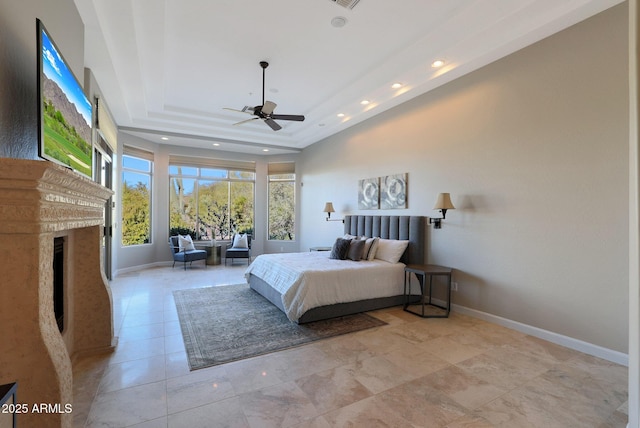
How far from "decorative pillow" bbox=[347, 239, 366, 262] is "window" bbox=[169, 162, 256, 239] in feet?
15.1

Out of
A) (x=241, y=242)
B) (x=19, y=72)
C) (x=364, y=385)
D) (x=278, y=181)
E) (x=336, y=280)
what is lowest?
(x=364, y=385)

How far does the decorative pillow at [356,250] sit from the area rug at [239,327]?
0.99 meters

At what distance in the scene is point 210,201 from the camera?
27.1 ft

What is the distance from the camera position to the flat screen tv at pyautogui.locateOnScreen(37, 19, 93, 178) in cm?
169

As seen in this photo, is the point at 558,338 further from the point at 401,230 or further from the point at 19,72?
the point at 19,72

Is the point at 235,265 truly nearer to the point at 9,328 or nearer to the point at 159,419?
the point at 159,419

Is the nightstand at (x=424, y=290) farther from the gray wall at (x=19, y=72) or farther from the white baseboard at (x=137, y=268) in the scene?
the white baseboard at (x=137, y=268)

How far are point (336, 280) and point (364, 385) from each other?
5.30 ft

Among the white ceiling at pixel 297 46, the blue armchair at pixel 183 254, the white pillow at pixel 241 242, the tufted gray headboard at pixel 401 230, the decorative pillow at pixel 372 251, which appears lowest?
the blue armchair at pixel 183 254

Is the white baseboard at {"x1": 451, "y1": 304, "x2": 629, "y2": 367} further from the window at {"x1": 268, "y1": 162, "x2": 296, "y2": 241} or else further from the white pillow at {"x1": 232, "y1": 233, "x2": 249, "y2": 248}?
the window at {"x1": 268, "y1": 162, "x2": 296, "y2": 241}

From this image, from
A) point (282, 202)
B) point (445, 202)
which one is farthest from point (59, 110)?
point (282, 202)

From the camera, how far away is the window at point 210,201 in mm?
7836

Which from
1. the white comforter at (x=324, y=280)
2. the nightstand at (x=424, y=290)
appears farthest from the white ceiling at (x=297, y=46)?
the white comforter at (x=324, y=280)

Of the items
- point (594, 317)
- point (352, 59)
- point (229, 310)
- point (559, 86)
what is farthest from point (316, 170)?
point (594, 317)
